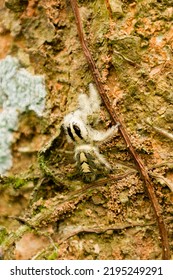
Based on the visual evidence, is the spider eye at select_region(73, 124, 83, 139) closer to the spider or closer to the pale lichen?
the spider

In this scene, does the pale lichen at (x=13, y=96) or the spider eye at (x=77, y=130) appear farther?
the pale lichen at (x=13, y=96)

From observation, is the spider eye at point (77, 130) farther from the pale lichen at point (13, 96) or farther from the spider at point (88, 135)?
the pale lichen at point (13, 96)

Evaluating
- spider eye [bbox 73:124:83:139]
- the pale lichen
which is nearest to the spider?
spider eye [bbox 73:124:83:139]

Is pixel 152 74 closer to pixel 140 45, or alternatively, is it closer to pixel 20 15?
pixel 140 45

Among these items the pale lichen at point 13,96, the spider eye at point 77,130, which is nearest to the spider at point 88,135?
the spider eye at point 77,130
